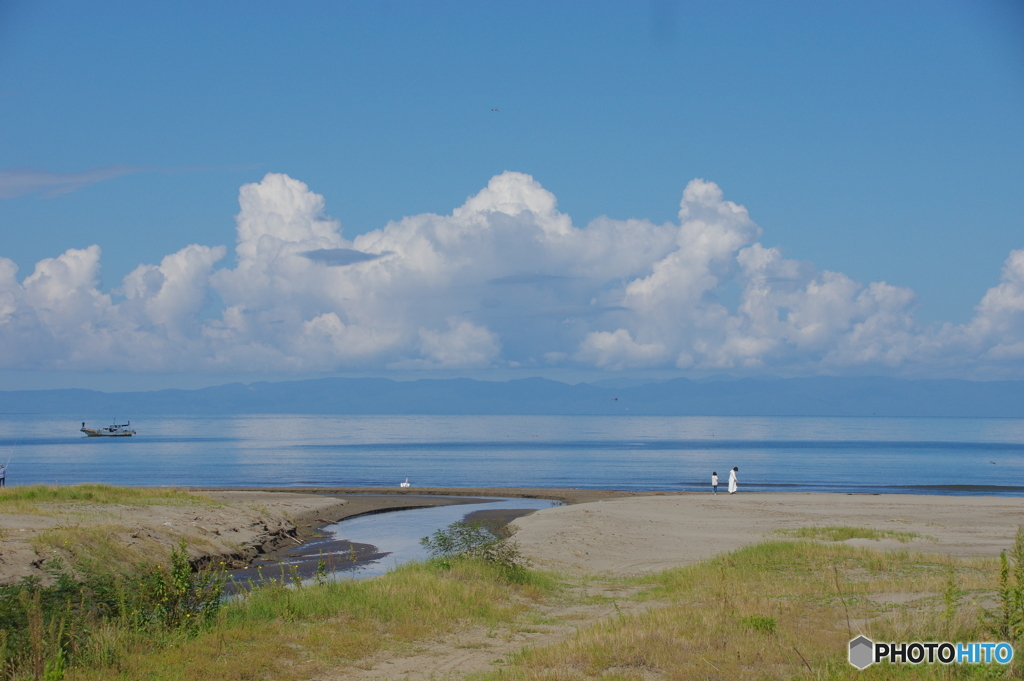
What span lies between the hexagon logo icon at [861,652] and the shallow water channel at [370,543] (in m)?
A: 9.89

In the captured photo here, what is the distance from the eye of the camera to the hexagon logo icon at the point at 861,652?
1084 cm

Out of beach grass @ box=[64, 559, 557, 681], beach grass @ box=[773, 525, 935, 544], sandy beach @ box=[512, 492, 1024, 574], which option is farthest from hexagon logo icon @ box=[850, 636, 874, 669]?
beach grass @ box=[773, 525, 935, 544]

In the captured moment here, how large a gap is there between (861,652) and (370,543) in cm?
2509

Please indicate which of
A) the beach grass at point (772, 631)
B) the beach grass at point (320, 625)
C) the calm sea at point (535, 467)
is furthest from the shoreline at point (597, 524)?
the calm sea at point (535, 467)

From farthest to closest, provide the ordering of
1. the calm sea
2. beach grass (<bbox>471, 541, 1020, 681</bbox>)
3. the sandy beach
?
the calm sea → the sandy beach → beach grass (<bbox>471, 541, 1020, 681</bbox>)

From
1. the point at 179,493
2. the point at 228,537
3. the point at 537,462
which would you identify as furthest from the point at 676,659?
the point at 537,462

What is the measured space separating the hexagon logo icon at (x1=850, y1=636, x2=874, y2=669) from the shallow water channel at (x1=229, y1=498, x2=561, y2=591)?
989cm

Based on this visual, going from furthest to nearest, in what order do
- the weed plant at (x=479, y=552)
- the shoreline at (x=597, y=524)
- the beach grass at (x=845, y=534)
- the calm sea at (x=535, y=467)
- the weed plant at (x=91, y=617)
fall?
the calm sea at (x=535, y=467), the beach grass at (x=845, y=534), the shoreline at (x=597, y=524), the weed plant at (x=479, y=552), the weed plant at (x=91, y=617)

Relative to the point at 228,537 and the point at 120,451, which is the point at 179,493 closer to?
the point at 228,537

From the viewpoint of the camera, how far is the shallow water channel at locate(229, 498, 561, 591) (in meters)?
25.5

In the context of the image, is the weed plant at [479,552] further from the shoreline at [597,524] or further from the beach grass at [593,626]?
the shoreline at [597,524]

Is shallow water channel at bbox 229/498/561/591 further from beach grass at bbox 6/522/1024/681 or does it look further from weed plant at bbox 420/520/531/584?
weed plant at bbox 420/520/531/584

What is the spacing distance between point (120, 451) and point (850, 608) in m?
133

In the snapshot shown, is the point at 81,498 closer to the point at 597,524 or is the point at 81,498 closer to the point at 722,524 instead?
the point at 597,524
